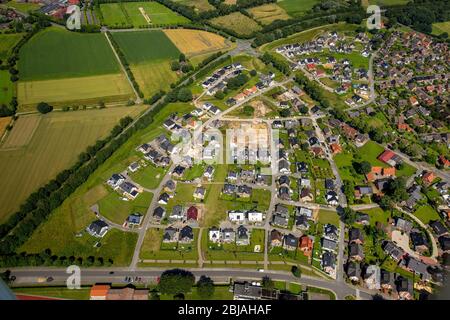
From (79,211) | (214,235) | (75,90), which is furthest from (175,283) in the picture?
(75,90)

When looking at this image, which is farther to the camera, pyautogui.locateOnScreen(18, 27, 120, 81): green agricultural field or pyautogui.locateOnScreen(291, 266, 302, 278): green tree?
pyautogui.locateOnScreen(18, 27, 120, 81): green agricultural field

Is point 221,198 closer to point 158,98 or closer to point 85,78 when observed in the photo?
point 158,98

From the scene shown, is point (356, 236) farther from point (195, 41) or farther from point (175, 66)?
point (195, 41)

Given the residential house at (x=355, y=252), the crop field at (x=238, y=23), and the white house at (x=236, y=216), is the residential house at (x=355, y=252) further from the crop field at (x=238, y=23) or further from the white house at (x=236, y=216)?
the crop field at (x=238, y=23)

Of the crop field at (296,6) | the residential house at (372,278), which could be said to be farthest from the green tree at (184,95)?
the crop field at (296,6)

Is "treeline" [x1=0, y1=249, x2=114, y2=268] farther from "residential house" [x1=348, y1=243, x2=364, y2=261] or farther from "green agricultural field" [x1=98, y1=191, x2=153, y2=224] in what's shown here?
"residential house" [x1=348, y1=243, x2=364, y2=261]

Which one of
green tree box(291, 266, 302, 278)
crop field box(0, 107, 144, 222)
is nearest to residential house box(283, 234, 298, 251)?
green tree box(291, 266, 302, 278)

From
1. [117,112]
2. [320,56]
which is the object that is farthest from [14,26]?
[320,56]
